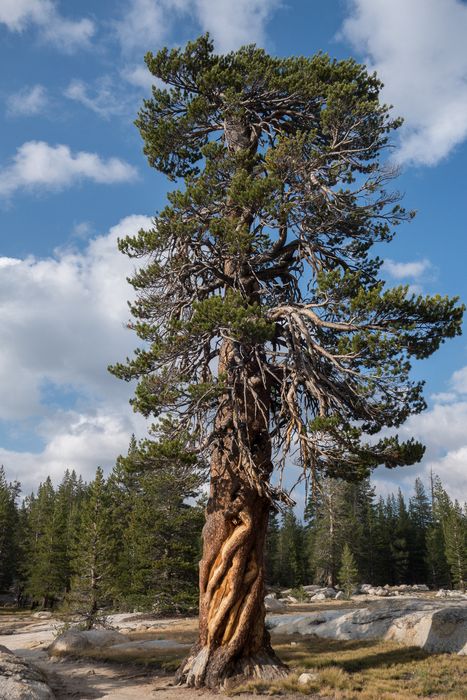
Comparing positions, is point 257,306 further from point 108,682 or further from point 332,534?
point 332,534

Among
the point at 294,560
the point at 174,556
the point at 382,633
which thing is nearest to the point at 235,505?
the point at 382,633

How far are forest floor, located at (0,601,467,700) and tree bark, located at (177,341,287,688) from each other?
0.70 m

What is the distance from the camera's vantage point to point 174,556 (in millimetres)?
31812

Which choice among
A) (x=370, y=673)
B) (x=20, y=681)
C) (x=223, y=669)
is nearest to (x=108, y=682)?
(x=20, y=681)

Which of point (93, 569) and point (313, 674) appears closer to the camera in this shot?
point (313, 674)

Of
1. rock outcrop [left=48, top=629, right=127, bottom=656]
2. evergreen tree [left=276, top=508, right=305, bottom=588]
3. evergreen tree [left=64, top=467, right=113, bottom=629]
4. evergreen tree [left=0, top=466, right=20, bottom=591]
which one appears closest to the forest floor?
rock outcrop [left=48, top=629, right=127, bottom=656]

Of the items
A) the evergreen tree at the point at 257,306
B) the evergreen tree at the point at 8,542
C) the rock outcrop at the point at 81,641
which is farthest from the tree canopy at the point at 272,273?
the evergreen tree at the point at 8,542

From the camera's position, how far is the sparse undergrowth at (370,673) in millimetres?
11305

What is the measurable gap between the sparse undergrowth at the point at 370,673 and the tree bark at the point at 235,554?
821mm

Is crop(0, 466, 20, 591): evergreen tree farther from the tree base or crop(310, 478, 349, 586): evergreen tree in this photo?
the tree base

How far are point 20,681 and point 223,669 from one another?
427 cm

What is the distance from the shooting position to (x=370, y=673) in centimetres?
1318

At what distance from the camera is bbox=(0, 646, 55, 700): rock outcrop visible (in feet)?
35.9

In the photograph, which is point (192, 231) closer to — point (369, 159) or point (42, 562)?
point (369, 159)
